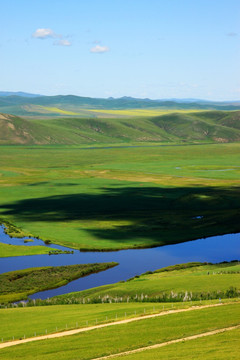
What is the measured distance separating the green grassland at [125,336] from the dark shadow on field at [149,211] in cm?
6048

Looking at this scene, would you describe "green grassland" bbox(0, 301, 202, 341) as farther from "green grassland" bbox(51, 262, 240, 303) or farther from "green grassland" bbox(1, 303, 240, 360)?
"green grassland" bbox(51, 262, 240, 303)

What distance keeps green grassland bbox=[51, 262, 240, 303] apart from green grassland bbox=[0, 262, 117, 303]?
8656 millimetres

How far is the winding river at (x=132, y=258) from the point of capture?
87.2 m

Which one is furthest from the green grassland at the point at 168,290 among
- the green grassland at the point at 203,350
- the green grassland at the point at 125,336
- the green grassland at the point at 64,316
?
the green grassland at the point at 203,350

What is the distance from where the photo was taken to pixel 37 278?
85750mm

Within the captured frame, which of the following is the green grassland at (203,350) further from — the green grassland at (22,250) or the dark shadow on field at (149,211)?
the dark shadow on field at (149,211)

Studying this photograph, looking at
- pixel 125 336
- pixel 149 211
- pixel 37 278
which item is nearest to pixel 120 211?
pixel 149 211

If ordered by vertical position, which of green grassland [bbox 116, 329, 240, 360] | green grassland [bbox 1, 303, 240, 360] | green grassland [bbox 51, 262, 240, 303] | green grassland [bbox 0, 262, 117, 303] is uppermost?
green grassland [bbox 116, 329, 240, 360]

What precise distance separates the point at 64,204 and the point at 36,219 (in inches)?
876

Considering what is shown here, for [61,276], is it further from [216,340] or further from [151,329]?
[216,340]

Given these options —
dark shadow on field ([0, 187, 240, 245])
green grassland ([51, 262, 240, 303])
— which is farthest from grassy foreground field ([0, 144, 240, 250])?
green grassland ([51, 262, 240, 303])

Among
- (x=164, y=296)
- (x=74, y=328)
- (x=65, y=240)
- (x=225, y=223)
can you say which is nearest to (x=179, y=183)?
(x=225, y=223)

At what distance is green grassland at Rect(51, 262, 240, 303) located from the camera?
62.6m

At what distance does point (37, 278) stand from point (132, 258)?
20.9 m
